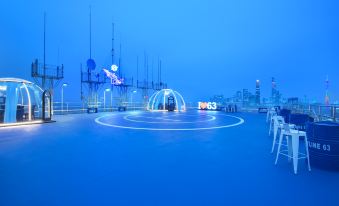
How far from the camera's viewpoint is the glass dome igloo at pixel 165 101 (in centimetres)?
2415

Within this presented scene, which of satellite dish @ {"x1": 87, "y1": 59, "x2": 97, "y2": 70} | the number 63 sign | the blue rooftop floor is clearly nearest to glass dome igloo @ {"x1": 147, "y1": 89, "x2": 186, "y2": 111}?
the number 63 sign

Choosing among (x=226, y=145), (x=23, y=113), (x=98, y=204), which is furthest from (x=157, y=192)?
(x=23, y=113)

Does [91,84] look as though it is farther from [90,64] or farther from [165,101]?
[165,101]

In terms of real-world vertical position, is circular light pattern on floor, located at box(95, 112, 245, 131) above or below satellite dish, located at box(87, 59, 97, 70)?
below

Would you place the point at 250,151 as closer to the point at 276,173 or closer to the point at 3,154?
the point at 276,173

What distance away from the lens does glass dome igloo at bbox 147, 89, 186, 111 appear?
2415 centimetres

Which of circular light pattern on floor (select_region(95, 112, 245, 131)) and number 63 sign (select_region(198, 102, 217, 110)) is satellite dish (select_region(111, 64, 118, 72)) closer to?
circular light pattern on floor (select_region(95, 112, 245, 131))

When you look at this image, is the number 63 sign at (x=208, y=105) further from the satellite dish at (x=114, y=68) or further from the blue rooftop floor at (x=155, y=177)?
the blue rooftop floor at (x=155, y=177)

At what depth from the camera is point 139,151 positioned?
591cm

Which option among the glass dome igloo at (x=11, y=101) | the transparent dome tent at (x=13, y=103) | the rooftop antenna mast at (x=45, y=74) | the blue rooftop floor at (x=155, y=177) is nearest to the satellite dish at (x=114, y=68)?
the rooftop antenna mast at (x=45, y=74)

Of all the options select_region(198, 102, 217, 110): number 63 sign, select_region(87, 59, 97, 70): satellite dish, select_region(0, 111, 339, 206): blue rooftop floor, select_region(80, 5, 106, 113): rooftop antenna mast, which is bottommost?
select_region(0, 111, 339, 206): blue rooftop floor

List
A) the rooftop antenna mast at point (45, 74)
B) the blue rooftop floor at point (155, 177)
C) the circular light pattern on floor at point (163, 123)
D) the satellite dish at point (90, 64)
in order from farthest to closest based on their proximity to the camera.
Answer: the satellite dish at point (90, 64)
the rooftop antenna mast at point (45, 74)
the circular light pattern on floor at point (163, 123)
the blue rooftop floor at point (155, 177)

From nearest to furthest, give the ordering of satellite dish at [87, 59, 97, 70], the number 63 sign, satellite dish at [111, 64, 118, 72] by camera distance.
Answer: satellite dish at [87, 59, 97, 70], satellite dish at [111, 64, 118, 72], the number 63 sign

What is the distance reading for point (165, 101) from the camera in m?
24.8
